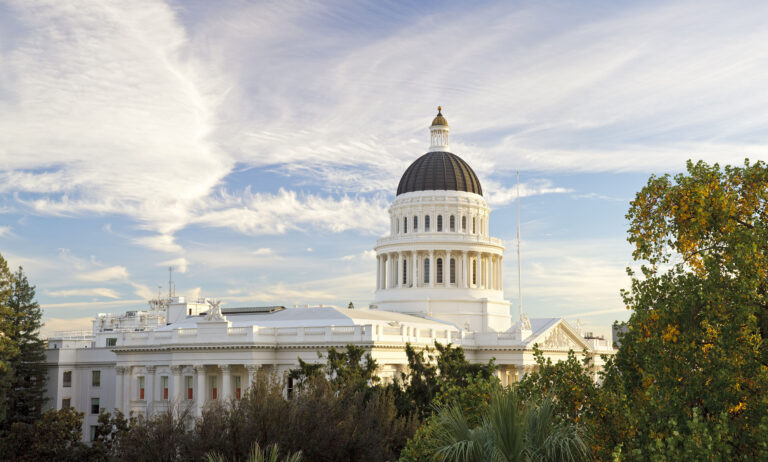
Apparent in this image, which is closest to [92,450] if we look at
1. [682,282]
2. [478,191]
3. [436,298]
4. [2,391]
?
[2,391]

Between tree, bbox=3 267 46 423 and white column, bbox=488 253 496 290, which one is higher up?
white column, bbox=488 253 496 290

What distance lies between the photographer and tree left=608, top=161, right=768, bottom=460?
17.4 meters

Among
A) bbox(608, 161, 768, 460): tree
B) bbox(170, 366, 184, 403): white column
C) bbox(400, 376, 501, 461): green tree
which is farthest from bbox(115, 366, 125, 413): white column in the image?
bbox(608, 161, 768, 460): tree

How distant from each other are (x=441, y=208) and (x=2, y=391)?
47.9 meters

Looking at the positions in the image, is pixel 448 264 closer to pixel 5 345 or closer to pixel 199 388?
pixel 199 388

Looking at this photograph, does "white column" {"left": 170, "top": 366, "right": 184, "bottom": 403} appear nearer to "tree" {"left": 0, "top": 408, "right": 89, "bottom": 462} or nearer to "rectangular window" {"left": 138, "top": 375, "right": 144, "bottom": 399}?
"rectangular window" {"left": 138, "top": 375, "right": 144, "bottom": 399}

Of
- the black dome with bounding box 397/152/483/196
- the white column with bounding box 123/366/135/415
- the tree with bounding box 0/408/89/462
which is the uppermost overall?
→ the black dome with bounding box 397/152/483/196

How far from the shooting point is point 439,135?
9988cm

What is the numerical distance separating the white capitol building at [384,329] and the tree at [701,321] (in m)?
35.2

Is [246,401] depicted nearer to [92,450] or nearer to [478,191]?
[92,450]

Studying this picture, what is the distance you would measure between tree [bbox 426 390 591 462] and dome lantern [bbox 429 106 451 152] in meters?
82.6

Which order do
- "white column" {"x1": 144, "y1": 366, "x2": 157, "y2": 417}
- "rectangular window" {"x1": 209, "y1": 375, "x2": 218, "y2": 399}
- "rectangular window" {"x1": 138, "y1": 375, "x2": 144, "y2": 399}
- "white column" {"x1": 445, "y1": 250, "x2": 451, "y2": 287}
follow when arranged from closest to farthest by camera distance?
"rectangular window" {"x1": 209, "y1": 375, "x2": 218, "y2": 399} → "white column" {"x1": 144, "y1": 366, "x2": 157, "y2": 417} → "rectangular window" {"x1": 138, "y1": 375, "x2": 144, "y2": 399} → "white column" {"x1": 445, "y1": 250, "x2": 451, "y2": 287}

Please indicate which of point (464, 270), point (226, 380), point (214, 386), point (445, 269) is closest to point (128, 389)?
point (214, 386)

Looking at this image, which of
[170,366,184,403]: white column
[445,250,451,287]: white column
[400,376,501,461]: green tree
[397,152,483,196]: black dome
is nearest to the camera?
[400,376,501,461]: green tree
